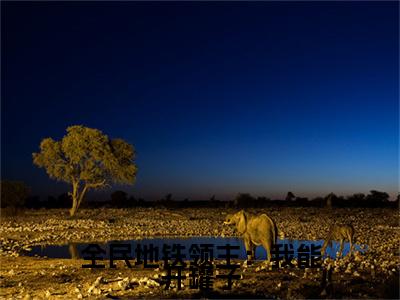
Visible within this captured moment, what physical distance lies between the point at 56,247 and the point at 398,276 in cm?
1562

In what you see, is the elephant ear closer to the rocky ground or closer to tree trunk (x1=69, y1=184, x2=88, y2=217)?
the rocky ground

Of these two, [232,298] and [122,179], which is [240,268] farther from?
[122,179]

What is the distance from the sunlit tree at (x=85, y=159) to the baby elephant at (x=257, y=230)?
93.1 ft

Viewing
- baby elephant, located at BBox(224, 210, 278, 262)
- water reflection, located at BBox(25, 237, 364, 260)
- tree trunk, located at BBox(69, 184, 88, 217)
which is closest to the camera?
baby elephant, located at BBox(224, 210, 278, 262)

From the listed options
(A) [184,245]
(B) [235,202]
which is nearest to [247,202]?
(B) [235,202]

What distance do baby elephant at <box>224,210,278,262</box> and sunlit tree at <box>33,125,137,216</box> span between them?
28.4 meters

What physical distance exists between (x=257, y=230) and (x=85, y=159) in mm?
30291

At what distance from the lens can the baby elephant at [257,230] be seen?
15211mm

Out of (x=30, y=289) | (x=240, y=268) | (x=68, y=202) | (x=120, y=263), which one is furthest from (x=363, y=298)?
(x=68, y=202)

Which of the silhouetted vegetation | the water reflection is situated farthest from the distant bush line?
Answer: the water reflection

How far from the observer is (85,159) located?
43.7 metres

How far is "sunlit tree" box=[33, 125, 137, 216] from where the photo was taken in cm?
4300

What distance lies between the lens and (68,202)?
78500 millimetres

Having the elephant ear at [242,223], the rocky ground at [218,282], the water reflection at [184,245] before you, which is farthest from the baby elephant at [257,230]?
the water reflection at [184,245]
